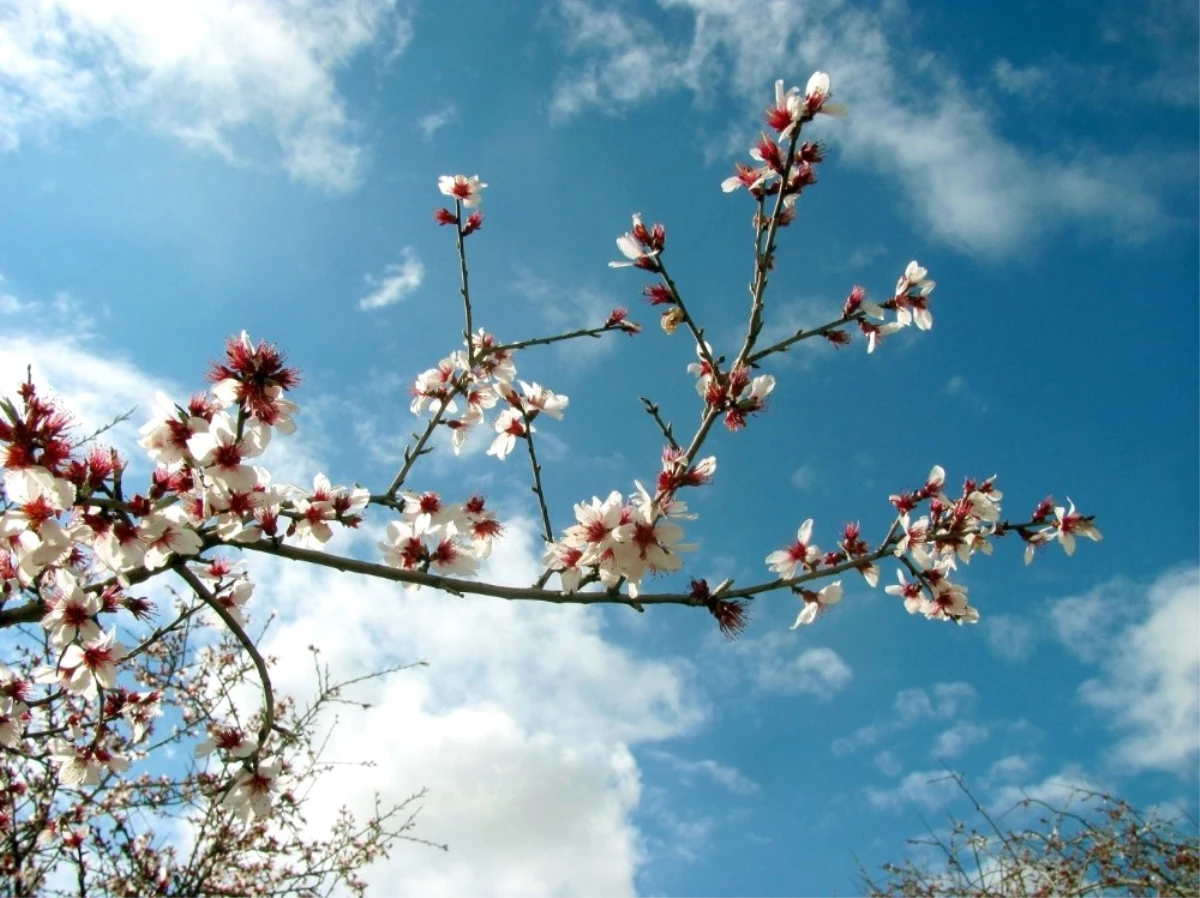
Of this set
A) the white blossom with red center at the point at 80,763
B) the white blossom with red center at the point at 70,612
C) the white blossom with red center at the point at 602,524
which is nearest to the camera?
the white blossom with red center at the point at 602,524

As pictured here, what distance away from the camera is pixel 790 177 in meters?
3.04

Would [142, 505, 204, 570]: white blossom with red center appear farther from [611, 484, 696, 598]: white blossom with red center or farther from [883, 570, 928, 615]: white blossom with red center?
[883, 570, 928, 615]: white blossom with red center

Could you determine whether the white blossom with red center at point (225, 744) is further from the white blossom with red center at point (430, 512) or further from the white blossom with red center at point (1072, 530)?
the white blossom with red center at point (1072, 530)

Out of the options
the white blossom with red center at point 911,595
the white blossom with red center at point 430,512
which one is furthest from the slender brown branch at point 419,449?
the white blossom with red center at point 911,595

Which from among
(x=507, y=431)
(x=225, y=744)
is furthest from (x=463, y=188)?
(x=225, y=744)

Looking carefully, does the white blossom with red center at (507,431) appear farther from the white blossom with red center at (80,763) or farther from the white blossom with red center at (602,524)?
the white blossom with red center at (80,763)

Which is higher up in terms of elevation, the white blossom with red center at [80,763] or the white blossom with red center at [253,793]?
the white blossom with red center at [80,763]

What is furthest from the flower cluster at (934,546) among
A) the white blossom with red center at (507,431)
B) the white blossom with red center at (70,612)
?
the white blossom with red center at (70,612)

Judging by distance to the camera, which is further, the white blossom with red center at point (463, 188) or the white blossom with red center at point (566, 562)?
the white blossom with red center at point (463, 188)

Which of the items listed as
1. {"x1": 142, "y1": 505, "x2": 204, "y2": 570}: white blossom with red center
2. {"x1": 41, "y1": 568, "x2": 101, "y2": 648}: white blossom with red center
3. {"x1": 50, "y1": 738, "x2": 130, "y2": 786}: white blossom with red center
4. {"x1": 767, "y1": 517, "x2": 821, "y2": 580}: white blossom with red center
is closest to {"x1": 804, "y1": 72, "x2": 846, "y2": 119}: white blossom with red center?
{"x1": 767, "y1": 517, "x2": 821, "y2": 580}: white blossom with red center

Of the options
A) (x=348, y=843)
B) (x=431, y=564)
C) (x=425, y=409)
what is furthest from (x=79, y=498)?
(x=348, y=843)

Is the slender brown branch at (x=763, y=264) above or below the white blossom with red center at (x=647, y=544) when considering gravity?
above

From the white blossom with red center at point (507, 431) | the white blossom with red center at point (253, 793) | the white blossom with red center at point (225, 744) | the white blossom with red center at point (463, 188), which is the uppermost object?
the white blossom with red center at point (463, 188)

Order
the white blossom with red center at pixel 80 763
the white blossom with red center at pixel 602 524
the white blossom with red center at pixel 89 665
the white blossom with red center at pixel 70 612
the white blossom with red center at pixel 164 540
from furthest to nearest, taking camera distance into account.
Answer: the white blossom with red center at pixel 80 763 < the white blossom with red center at pixel 89 665 < the white blossom with red center at pixel 70 612 < the white blossom with red center at pixel 164 540 < the white blossom with red center at pixel 602 524
